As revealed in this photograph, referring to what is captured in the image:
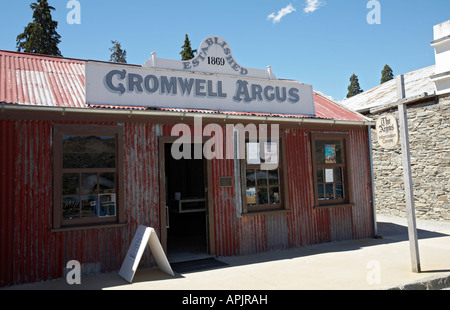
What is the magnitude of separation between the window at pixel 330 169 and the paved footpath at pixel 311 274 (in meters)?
1.38

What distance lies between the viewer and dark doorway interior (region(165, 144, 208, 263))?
9.07 meters

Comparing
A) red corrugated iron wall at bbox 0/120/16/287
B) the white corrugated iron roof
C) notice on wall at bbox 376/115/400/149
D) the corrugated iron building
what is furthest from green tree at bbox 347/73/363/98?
red corrugated iron wall at bbox 0/120/16/287

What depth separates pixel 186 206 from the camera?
9688mm

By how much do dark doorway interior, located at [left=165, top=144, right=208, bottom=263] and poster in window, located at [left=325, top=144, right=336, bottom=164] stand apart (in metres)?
3.22

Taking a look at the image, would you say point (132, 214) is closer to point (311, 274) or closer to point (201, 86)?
point (201, 86)

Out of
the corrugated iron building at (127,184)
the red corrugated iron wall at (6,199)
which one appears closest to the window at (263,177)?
the corrugated iron building at (127,184)

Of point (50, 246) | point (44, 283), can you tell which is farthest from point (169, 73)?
point (44, 283)

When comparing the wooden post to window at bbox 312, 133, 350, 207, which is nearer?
→ the wooden post

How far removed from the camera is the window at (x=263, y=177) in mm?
8125
